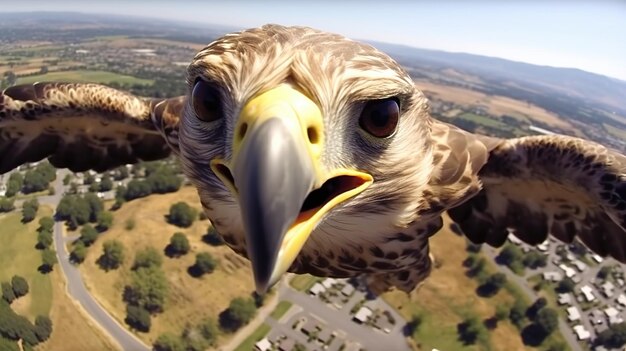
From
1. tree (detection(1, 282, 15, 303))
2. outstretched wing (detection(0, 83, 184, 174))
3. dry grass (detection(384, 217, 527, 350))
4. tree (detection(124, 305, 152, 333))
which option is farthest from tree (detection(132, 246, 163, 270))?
outstretched wing (detection(0, 83, 184, 174))

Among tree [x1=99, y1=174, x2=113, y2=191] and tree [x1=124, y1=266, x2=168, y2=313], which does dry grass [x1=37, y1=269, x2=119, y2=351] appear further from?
tree [x1=99, y1=174, x2=113, y2=191]

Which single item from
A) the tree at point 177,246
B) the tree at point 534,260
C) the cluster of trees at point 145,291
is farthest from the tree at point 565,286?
the cluster of trees at point 145,291

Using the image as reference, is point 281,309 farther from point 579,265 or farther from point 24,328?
point 579,265

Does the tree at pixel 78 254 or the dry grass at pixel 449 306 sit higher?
the dry grass at pixel 449 306

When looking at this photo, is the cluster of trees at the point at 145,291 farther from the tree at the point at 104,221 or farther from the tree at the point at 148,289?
the tree at the point at 104,221

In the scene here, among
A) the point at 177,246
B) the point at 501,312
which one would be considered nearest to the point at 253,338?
the point at 177,246

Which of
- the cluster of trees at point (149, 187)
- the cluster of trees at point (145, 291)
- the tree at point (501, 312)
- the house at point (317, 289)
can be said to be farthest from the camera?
the cluster of trees at point (149, 187)
